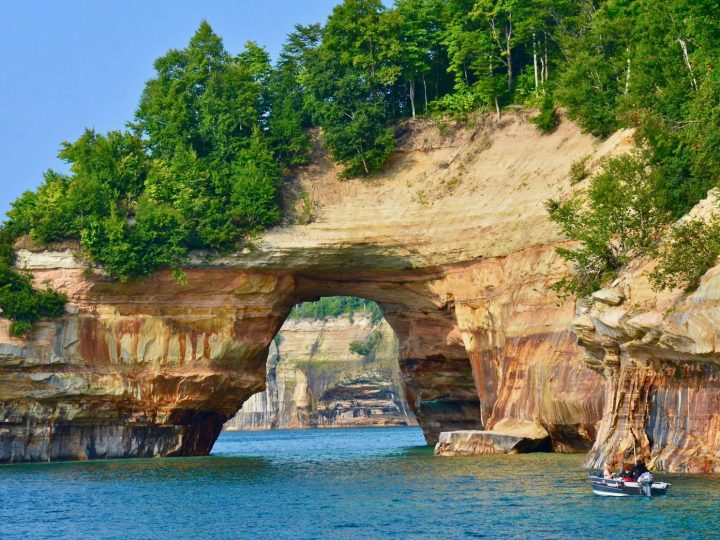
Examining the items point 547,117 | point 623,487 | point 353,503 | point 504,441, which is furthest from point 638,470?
point 547,117

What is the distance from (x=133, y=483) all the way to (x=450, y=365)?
26632mm

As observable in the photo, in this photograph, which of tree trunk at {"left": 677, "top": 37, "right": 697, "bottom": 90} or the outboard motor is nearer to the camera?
the outboard motor

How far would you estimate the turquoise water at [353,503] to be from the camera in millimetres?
33250

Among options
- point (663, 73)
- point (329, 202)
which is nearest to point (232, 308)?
point (329, 202)

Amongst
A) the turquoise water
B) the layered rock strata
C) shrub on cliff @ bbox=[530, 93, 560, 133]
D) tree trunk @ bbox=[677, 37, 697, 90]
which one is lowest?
the turquoise water

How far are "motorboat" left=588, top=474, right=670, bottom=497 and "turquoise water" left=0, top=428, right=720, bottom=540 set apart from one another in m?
0.28

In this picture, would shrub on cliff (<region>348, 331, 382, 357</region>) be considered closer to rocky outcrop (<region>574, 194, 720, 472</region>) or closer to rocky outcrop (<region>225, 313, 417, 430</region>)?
rocky outcrop (<region>225, 313, 417, 430</region>)

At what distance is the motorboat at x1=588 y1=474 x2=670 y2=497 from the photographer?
121 feet

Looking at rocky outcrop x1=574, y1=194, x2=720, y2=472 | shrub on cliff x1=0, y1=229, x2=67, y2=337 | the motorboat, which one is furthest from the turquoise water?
shrub on cliff x1=0, y1=229, x2=67, y2=337

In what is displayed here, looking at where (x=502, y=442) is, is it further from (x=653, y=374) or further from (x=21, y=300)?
(x=21, y=300)

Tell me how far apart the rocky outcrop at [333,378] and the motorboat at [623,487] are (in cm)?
9190

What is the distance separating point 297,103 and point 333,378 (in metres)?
68.6

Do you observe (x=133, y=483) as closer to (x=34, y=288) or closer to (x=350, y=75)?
(x=34, y=288)

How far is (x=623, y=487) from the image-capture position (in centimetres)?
3753
